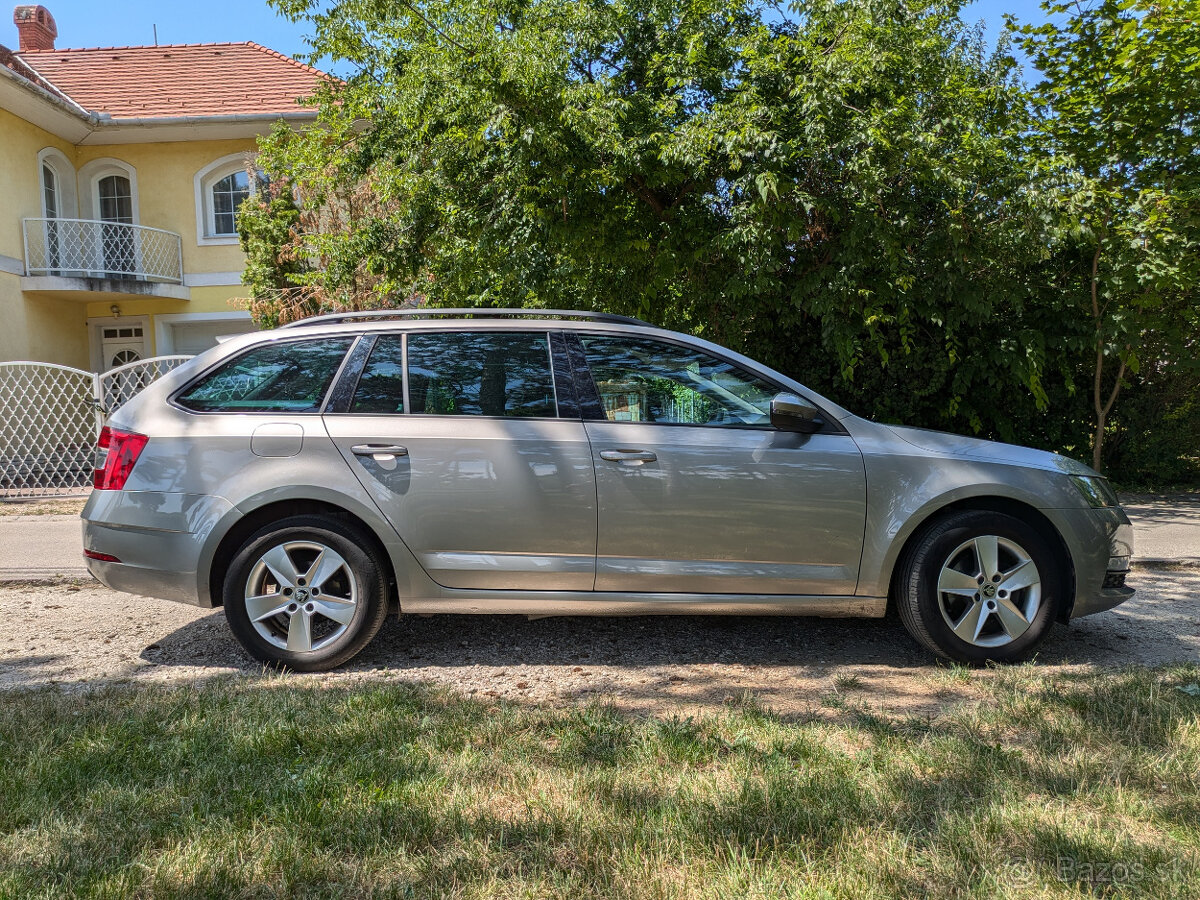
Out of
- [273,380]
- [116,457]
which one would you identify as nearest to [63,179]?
[116,457]

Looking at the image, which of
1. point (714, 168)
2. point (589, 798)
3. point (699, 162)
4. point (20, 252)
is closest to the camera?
point (589, 798)

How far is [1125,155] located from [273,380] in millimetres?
8400

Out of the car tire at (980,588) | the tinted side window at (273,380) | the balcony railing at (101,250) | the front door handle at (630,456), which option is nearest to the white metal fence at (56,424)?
the balcony railing at (101,250)

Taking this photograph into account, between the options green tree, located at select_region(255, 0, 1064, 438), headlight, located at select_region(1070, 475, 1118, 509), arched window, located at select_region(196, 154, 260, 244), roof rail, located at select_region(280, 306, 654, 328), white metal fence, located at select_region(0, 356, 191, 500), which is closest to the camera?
headlight, located at select_region(1070, 475, 1118, 509)

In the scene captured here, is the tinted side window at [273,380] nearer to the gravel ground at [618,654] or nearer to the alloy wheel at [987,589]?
the gravel ground at [618,654]

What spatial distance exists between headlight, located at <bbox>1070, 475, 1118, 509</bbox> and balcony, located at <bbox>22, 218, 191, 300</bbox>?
56.6ft

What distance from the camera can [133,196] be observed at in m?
18.3

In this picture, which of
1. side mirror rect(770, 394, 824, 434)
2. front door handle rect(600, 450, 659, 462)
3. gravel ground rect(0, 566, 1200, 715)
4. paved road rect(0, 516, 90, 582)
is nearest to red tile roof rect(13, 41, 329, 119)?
paved road rect(0, 516, 90, 582)

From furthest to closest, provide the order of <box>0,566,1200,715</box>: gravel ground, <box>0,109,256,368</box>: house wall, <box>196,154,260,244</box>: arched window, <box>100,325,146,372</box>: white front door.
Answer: <box>100,325,146,372</box>: white front door < <box>196,154,260,244</box>: arched window < <box>0,109,256,368</box>: house wall < <box>0,566,1200,715</box>: gravel ground

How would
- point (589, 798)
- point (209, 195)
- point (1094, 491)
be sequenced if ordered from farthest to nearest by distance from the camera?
point (209, 195) → point (1094, 491) → point (589, 798)

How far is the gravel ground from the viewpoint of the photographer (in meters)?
4.18

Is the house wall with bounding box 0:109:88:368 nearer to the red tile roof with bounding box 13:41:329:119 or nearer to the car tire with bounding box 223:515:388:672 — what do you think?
the red tile roof with bounding box 13:41:329:119

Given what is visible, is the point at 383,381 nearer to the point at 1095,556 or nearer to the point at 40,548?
the point at 1095,556

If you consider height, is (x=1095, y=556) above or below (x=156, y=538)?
below
